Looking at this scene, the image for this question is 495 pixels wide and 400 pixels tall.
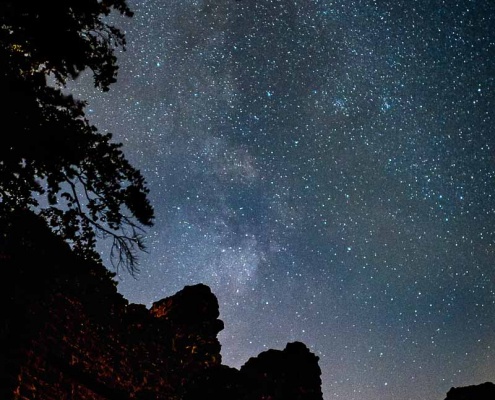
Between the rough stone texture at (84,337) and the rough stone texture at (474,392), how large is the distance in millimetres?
8345

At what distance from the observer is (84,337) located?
6035 millimetres

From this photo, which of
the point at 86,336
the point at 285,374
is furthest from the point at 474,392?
the point at 86,336

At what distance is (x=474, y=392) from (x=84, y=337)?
42.9 ft

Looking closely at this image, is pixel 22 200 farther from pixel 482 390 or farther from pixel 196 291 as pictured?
pixel 482 390

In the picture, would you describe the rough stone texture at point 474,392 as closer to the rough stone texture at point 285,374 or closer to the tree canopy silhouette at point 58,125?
the rough stone texture at point 285,374

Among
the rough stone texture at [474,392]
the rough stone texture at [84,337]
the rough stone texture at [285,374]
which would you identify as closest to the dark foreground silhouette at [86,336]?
the rough stone texture at [84,337]

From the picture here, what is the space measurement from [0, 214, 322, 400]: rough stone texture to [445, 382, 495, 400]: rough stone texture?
8345 millimetres

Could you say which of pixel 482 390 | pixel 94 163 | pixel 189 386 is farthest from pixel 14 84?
pixel 482 390

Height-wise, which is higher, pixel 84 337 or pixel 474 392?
pixel 84 337

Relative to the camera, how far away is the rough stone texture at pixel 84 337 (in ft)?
16.4

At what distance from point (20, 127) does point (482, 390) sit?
1552cm

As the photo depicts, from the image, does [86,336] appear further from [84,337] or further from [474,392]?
[474,392]

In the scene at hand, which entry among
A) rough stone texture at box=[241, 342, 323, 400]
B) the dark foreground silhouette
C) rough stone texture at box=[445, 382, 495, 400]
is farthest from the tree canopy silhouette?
rough stone texture at box=[445, 382, 495, 400]

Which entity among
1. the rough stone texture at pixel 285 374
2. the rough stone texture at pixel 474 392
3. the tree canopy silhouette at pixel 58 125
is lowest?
the rough stone texture at pixel 474 392
